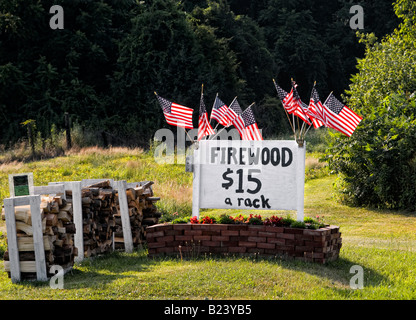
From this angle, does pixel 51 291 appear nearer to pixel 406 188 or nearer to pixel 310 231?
pixel 310 231

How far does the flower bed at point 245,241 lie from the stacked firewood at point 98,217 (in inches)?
41.2

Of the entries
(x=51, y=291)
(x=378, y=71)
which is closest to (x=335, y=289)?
(x=51, y=291)

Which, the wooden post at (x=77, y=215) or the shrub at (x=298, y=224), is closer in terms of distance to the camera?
Result: the shrub at (x=298, y=224)

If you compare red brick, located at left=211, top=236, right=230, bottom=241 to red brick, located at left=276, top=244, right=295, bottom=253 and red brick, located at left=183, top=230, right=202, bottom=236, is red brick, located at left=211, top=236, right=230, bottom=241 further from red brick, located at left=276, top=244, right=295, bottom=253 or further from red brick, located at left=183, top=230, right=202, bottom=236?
red brick, located at left=276, top=244, right=295, bottom=253

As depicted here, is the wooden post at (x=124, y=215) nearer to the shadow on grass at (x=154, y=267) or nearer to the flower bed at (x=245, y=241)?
the shadow on grass at (x=154, y=267)

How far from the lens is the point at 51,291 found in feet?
23.4

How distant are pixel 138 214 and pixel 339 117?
13.1 feet

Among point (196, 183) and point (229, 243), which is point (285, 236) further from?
point (196, 183)

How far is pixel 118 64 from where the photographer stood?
120ft

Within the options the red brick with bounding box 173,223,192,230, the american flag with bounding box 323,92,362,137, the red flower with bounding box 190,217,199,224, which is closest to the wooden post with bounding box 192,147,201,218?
the red flower with bounding box 190,217,199,224

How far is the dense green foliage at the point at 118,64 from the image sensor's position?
33.7 meters

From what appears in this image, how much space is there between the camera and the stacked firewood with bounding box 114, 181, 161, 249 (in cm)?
1089

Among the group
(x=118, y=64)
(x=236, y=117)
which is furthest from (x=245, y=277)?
(x=118, y=64)

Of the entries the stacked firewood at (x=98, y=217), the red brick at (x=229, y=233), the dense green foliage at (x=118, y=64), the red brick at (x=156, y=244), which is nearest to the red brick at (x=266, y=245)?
the red brick at (x=229, y=233)
